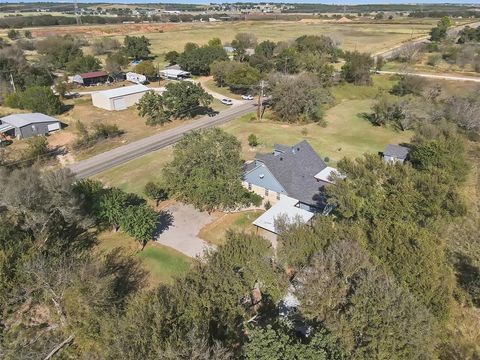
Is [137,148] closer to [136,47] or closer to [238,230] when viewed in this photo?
[238,230]

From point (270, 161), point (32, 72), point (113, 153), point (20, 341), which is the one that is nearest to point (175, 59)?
point (32, 72)

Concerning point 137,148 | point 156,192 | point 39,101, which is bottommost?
point 137,148

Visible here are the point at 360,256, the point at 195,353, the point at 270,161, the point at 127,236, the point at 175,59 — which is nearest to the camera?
the point at 195,353

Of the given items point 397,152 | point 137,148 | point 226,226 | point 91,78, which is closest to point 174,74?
Answer: point 91,78

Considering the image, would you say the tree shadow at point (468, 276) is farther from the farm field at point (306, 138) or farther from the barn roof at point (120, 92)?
the barn roof at point (120, 92)

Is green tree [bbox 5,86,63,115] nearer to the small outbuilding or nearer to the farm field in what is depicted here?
the small outbuilding

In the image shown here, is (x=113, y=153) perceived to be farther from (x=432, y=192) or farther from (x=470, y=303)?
(x=470, y=303)

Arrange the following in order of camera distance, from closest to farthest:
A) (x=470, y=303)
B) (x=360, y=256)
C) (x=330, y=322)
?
(x=330, y=322) → (x=360, y=256) → (x=470, y=303)

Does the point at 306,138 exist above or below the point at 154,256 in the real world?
below
